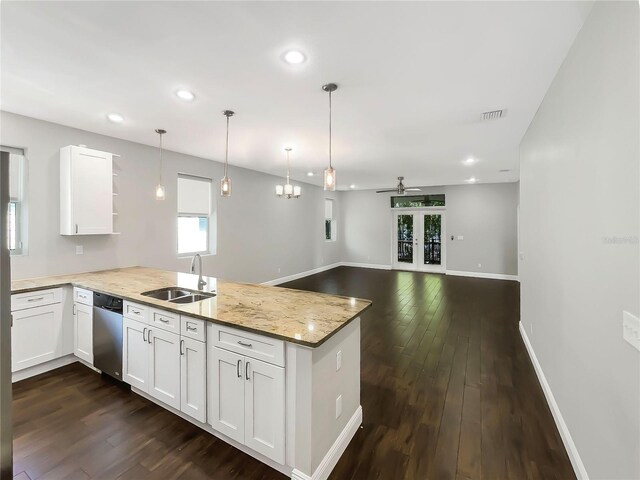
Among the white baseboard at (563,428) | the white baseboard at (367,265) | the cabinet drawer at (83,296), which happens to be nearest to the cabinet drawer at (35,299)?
the cabinet drawer at (83,296)

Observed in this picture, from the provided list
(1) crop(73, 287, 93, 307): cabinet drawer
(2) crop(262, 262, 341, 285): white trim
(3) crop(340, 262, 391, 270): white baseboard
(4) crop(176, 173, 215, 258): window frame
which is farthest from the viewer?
(3) crop(340, 262, 391, 270): white baseboard

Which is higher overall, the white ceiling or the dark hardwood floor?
the white ceiling

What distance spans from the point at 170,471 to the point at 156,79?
292 cm

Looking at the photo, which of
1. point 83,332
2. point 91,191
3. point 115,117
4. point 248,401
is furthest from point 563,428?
point 91,191

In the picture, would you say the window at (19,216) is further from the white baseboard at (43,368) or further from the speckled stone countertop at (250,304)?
the white baseboard at (43,368)

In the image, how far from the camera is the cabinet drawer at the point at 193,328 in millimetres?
2068

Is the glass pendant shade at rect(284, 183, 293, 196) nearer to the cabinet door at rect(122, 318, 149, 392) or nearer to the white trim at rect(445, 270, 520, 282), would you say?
the cabinet door at rect(122, 318, 149, 392)

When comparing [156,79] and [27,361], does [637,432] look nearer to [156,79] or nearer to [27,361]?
[156,79]

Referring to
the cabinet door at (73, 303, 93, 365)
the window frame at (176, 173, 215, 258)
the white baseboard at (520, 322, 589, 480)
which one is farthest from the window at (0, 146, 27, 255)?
the white baseboard at (520, 322, 589, 480)

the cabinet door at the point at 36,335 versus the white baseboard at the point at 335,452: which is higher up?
the cabinet door at the point at 36,335

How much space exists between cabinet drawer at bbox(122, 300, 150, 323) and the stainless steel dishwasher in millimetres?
111

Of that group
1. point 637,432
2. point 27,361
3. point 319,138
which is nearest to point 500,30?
point 637,432

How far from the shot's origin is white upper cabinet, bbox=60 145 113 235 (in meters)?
3.41

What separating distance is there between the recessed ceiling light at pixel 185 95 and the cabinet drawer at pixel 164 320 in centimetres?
194
